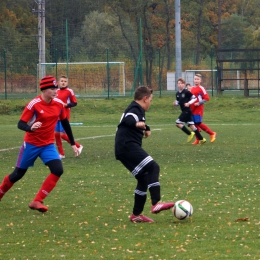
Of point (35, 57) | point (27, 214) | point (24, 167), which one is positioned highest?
point (35, 57)

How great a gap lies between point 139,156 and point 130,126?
1.20 feet

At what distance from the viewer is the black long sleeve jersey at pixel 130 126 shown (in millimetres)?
7676

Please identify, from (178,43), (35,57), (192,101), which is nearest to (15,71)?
(35,57)

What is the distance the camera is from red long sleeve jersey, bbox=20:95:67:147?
27.9 ft

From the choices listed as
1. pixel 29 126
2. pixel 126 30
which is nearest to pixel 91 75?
pixel 126 30

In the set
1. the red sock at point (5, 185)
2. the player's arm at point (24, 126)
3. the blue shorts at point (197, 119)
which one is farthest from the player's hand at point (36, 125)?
the blue shorts at point (197, 119)

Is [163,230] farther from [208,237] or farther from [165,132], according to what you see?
[165,132]

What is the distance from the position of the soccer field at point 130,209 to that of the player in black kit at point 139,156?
0.22m

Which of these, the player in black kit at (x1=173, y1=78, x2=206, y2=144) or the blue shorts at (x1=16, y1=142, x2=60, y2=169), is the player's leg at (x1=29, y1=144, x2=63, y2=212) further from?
the player in black kit at (x1=173, y1=78, x2=206, y2=144)

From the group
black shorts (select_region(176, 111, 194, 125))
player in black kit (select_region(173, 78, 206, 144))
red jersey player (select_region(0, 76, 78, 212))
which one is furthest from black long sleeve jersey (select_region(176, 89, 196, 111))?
red jersey player (select_region(0, 76, 78, 212))

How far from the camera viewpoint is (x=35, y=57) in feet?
124

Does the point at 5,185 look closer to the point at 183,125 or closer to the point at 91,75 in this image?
the point at 183,125

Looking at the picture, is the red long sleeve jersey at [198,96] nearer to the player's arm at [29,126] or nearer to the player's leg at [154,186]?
the player's arm at [29,126]

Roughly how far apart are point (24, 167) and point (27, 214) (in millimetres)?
630
